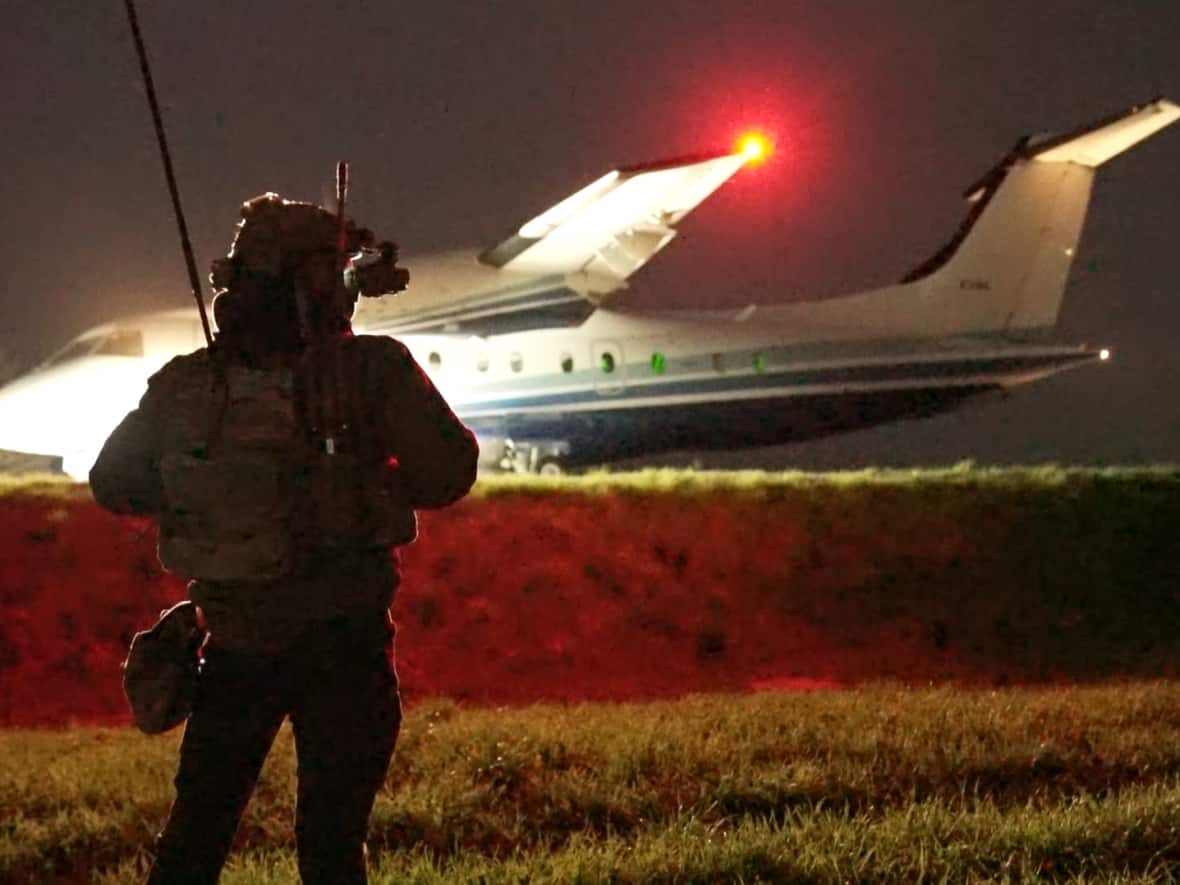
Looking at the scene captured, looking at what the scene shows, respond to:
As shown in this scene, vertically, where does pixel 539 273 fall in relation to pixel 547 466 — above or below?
above

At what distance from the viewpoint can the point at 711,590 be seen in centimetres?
1279

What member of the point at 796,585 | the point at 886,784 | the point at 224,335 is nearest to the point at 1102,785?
the point at 886,784

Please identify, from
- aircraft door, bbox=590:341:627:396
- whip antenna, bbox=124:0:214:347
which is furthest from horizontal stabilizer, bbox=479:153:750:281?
whip antenna, bbox=124:0:214:347

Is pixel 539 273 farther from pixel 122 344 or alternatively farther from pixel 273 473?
pixel 273 473

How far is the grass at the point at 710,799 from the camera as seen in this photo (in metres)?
4.43

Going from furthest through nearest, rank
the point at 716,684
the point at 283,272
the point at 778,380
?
the point at 778,380 < the point at 716,684 < the point at 283,272

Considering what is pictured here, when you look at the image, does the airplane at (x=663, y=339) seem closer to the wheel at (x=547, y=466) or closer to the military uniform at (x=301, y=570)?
the wheel at (x=547, y=466)

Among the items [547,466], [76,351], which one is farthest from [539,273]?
[76,351]

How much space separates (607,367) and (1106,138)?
8.73 metres

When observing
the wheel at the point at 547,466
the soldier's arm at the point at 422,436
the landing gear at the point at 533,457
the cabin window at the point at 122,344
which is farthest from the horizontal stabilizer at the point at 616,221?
the soldier's arm at the point at 422,436

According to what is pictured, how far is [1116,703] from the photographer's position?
746cm

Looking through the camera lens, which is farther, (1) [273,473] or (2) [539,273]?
(2) [539,273]

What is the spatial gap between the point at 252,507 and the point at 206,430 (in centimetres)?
20

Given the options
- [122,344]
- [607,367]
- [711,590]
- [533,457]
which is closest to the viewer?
[711,590]
